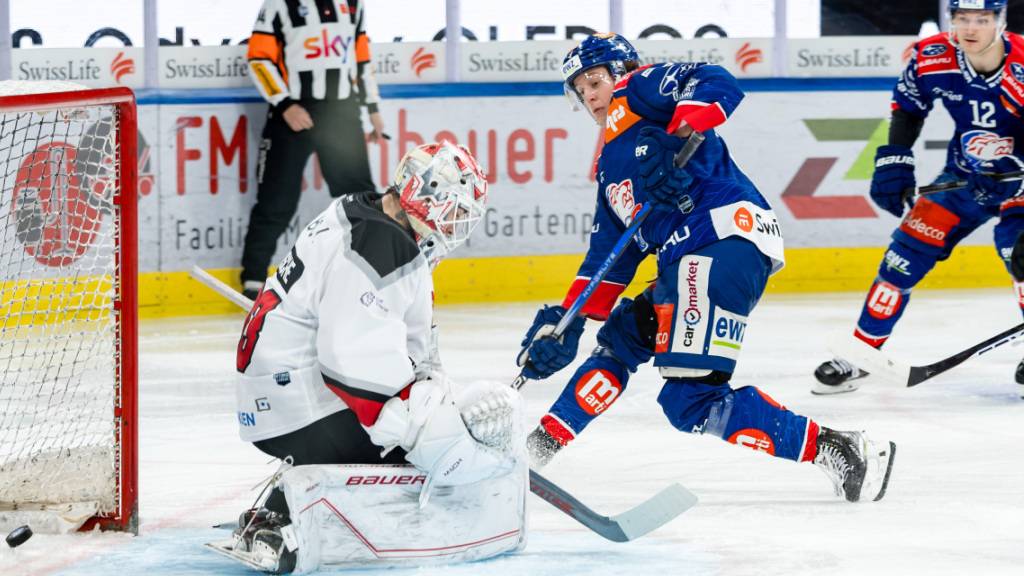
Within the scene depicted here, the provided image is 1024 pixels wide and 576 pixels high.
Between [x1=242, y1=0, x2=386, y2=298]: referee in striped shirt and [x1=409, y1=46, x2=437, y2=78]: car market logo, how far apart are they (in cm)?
31

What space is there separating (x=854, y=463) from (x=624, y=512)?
54 cm

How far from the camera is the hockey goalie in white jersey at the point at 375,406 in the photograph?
2.67 meters

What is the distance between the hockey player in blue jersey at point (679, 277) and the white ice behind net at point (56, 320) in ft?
3.08

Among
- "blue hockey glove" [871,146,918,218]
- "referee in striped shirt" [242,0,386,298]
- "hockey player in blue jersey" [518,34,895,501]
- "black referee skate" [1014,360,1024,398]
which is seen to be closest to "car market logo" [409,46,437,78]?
"referee in striped shirt" [242,0,386,298]

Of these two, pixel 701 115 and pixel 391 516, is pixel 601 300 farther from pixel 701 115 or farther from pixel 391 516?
pixel 391 516

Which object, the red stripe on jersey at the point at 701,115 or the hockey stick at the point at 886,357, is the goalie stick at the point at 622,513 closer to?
the red stripe on jersey at the point at 701,115

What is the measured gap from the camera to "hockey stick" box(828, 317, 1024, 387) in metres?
4.62

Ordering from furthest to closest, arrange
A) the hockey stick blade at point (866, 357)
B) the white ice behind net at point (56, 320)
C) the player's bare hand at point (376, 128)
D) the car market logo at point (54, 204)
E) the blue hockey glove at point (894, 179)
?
the player's bare hand at point (376, 128)
the blue hockey glove at point (894, 179)
the hockey stick blade at point (866, 357)
the car market logo at point (54, 204)
the white ice behind net at point (56, 320)

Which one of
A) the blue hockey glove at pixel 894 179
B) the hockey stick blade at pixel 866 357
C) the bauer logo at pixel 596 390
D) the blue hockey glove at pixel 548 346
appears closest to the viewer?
the blue hockey glove at pixel 548 346

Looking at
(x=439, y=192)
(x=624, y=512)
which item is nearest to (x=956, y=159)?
(x=624, y=512)

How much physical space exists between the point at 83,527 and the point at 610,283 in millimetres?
1269

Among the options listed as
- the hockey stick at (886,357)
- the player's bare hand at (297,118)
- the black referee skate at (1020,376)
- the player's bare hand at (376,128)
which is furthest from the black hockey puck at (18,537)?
the player's bare hand at (376,128)

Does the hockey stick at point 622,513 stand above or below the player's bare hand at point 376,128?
below

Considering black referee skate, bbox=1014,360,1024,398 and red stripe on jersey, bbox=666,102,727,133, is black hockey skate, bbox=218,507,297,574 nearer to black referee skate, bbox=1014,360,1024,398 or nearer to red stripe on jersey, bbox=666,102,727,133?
red stripe on jersey, bbox=666,102,727,133
